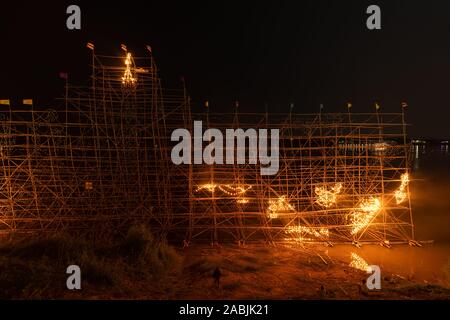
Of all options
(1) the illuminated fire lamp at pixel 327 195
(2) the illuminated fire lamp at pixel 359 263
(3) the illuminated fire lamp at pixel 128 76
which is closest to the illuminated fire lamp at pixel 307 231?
(1) the illuminated fire lamp at pixel 327 195

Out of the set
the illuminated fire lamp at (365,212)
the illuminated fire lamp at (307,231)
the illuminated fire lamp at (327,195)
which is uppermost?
the illuminated fire lamp at (327,195)

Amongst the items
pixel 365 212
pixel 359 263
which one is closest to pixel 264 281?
pixel 359 263

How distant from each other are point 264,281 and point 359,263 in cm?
257

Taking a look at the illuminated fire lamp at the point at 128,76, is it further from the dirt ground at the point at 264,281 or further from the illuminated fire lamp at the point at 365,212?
the illuminated fire lamp at the point at 365,212

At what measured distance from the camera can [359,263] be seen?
8148 mm

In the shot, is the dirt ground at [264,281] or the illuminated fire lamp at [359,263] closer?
the dirt ground at [264,281]

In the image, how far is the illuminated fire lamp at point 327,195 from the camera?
976 centimetres

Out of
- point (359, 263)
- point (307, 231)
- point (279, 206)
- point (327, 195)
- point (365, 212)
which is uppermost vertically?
point (327, 195)

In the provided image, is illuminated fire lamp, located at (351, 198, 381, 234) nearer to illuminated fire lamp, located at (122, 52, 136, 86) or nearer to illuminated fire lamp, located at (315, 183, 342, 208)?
illuminated fire lamp, located at (315, 183, 342, 208)

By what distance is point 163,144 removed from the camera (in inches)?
375

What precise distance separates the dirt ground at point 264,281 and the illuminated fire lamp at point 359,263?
0.18 m

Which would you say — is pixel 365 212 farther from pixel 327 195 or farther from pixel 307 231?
pixel 307 231
